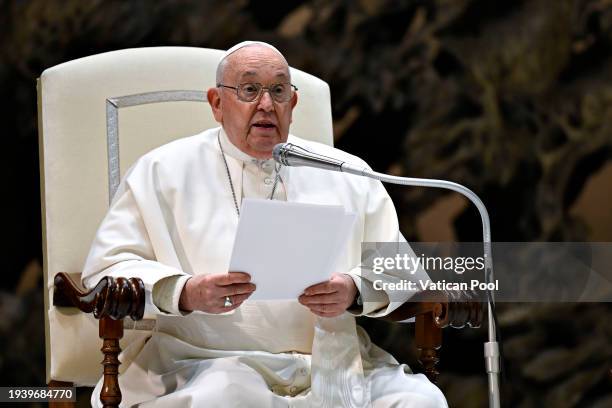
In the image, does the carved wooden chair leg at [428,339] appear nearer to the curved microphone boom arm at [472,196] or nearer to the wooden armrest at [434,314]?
the wooden armrest at [434,314]

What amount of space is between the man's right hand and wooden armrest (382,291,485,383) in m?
0.63

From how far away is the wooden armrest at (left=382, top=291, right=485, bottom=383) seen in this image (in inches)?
141

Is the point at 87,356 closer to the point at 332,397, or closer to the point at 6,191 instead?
the point at 332,397

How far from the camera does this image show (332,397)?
11.7 ft

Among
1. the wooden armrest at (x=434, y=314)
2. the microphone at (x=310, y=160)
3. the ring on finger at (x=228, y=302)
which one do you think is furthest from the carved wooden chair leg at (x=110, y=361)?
the wooden armrest at (x=434, y=314)

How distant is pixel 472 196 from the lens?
3031mm

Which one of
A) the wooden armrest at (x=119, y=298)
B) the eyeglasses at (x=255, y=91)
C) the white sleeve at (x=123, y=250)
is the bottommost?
the wooden armrest at (x=119, y=298)

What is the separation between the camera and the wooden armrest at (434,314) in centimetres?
358

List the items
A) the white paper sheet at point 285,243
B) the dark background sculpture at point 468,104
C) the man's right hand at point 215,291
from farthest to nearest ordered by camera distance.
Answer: the dark background sculpture at point 468,104 → the man's right hand at point 215,291 → the white paper sheet at point 285,243

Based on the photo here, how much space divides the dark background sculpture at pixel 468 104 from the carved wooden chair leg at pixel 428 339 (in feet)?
7.67

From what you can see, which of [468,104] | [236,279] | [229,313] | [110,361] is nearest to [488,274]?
[236,279]

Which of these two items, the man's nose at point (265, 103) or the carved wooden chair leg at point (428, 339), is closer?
the carved wooden chair leg at point (428, 339)

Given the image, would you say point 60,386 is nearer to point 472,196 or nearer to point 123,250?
point 123,250

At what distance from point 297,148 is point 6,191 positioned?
3056 mm
